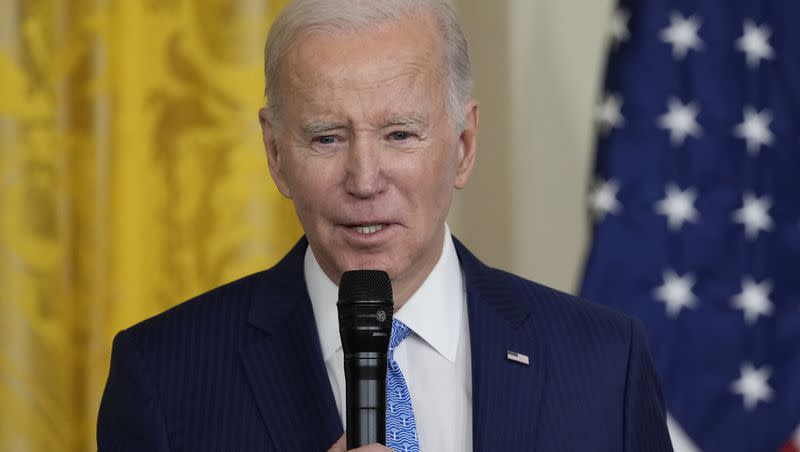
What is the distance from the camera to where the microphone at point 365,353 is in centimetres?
161

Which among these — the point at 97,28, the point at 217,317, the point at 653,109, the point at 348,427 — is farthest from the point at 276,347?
the point at 653,109

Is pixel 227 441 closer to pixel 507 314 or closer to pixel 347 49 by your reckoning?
pixel 507 314

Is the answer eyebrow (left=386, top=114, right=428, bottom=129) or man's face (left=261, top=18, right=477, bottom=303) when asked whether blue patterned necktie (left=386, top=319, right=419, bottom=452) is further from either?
eyebrow (left=386, top=114, right=428, bottom=129)

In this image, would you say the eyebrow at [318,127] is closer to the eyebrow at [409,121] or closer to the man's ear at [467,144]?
the eyebrow at [409,121]

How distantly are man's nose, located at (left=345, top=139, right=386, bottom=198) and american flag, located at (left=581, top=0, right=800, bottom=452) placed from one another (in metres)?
1.87

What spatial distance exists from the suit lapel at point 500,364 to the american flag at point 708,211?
1.48m

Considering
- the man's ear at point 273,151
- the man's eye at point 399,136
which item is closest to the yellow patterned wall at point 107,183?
A: the man's ear at point 273,151

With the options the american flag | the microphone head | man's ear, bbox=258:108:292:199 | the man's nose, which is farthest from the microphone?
the american flag

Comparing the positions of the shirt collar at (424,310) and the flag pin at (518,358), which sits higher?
the shirt collar at (424,310)

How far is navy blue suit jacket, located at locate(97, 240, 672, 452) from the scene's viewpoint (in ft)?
6.98

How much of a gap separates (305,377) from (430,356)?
253 millimetres

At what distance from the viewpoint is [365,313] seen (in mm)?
1665

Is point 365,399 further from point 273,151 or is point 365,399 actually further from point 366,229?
point 273,151

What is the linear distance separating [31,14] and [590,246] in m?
1.90
